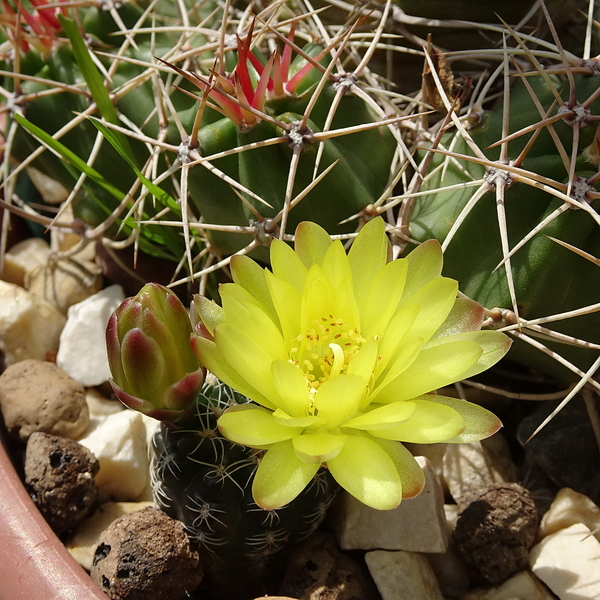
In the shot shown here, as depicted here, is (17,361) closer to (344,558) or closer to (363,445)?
(344,558)

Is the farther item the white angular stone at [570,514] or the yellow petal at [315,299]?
the white angular stone at [570,514]

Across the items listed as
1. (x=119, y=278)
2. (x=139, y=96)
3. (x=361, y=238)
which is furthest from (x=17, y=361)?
(x=361, y=238)

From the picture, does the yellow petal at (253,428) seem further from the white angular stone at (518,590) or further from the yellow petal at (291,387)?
the white angular stone at (518,590)

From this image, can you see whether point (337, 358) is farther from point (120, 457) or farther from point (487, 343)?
point (120, 457)

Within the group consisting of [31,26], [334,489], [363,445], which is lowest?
[334,489]

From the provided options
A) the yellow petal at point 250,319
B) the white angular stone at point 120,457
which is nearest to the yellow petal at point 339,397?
the yellow petal at point 250,319

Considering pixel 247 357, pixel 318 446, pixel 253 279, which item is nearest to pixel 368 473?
pixel 318 446
